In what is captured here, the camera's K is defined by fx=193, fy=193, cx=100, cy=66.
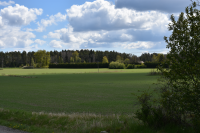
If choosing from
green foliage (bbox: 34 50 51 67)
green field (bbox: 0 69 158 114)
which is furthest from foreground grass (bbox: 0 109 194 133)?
green foliage (bbox: 34 50 51 67)

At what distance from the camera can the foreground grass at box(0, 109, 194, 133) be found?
6.26 metres

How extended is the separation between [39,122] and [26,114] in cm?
115

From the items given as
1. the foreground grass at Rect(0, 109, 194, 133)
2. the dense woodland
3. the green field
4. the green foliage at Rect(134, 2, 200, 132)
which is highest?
the dense woodland

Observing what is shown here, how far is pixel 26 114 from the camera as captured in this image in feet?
27.3

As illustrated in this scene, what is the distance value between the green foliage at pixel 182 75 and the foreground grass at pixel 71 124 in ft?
1.29

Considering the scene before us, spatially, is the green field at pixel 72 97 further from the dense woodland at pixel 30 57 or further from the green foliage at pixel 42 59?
the dense woodland at pixel 30 57

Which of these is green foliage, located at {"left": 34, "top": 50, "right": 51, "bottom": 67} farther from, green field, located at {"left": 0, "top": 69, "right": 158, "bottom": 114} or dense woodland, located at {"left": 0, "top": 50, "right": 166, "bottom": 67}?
green field, located at {"left": 0, "top": 69, "right": 158, "bottom": 114}

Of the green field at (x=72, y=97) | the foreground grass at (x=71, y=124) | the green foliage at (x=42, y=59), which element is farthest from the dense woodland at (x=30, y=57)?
the foreground grass at (x=71, y=124)

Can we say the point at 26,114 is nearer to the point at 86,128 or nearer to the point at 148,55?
the point at 86,128

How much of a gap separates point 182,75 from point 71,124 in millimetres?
4312

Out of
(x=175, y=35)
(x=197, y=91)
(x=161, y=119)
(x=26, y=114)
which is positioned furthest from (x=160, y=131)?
(x=26, y=114)

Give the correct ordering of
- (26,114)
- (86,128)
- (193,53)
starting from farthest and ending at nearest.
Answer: (26,114), (86,128), (193,53)

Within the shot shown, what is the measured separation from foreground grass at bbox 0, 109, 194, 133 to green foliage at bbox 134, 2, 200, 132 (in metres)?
0.39

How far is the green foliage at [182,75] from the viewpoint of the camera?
5.17 metres
